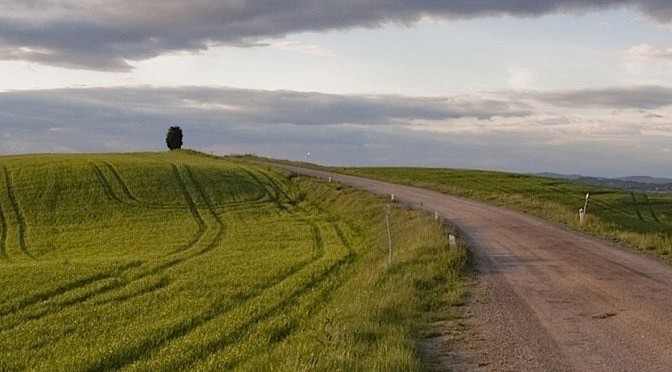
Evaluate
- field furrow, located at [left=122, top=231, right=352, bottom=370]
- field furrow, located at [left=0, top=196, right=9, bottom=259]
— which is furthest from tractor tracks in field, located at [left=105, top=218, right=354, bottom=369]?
field furrow, located at [left=0, top=196, right=9, bottom=259]

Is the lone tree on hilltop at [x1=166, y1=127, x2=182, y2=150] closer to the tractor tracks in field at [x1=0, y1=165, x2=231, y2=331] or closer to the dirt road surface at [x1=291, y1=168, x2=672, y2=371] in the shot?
the tractor tracks in field at [x1=0, y1=165, x2=231, y2=331]

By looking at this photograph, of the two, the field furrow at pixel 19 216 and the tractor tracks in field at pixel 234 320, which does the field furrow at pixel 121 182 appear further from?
the tractor tracks in field at pixel 234 320

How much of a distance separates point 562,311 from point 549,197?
56.1m

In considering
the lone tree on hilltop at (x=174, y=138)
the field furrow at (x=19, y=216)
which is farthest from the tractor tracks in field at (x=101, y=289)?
the lone tree on hilltop at (x=174, y=138)

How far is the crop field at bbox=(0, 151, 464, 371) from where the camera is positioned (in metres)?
11.9

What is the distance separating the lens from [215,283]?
2006cm

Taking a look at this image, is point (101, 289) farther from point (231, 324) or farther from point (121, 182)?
point (121, 182)

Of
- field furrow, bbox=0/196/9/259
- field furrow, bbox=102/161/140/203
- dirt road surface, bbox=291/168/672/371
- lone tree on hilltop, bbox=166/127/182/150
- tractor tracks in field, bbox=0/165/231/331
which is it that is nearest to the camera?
dirt road surface, bbox=291/168/672/371

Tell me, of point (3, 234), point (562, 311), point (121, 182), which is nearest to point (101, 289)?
point (562, 311)

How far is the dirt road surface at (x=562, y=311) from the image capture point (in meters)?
9.99

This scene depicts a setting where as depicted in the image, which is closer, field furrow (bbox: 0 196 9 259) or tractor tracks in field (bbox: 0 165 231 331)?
tractor tracks in field (bbox: 0 165 231 331)

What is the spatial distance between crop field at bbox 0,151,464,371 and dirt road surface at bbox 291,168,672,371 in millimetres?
828

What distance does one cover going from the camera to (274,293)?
1808cm

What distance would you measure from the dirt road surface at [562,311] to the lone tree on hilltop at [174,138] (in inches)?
3444
